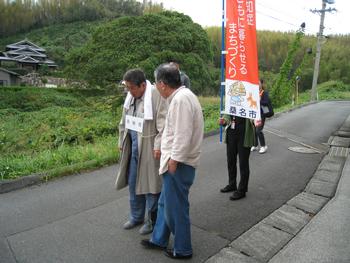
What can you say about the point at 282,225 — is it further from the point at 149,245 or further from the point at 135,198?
the point at 135,198

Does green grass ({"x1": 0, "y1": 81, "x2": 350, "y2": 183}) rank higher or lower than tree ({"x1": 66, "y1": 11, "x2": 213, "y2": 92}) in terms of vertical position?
lower

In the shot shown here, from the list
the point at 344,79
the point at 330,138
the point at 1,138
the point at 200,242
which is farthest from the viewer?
the point at 344,79

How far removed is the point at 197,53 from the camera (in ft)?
66.6

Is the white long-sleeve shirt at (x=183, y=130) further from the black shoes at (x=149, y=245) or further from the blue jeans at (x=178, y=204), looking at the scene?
the black shoes at (x=149, y=245)

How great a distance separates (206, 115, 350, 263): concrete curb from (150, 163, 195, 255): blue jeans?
1.10 feet

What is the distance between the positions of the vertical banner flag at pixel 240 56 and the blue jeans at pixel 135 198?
5.66ft

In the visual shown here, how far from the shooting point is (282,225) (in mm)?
3775

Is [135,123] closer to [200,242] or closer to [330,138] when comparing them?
[200,242]

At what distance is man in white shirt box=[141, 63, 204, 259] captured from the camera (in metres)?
2.74

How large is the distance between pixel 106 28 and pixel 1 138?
12.1 meters

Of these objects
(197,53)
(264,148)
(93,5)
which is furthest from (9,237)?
(93,5)

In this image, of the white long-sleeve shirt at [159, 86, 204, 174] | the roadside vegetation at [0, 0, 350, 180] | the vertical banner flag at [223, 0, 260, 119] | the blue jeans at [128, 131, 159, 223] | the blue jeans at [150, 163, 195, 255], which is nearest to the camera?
the white long-sleeve shirt at [159, 86, 204, 174]

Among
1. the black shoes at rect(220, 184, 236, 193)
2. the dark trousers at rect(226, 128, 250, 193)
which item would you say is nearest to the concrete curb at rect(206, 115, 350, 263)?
the dark trousers at rect(226, 128, 250, 193)

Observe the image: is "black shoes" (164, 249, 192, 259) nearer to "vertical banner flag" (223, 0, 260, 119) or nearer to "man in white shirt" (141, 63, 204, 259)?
"man in white shirt" (141, 63, 204, 259)
